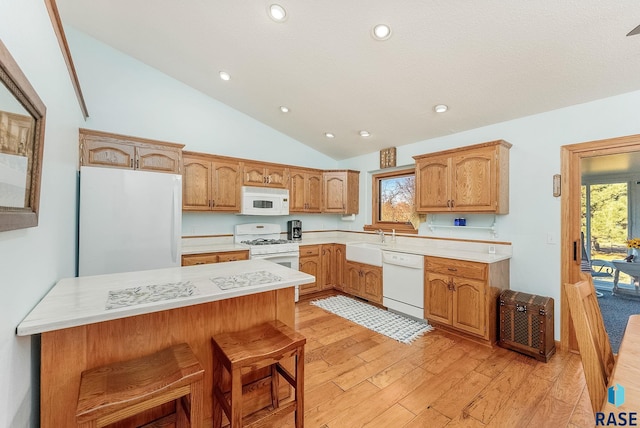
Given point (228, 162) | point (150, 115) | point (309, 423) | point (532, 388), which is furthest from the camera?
point (228, 162)

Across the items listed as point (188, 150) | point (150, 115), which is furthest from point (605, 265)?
point (150, 115)

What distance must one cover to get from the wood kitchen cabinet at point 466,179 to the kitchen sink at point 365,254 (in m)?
0.82

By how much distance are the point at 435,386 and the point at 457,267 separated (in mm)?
1278

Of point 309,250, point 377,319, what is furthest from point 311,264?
point 377,319

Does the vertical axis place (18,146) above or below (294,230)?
above

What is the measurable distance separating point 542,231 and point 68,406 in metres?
3.86

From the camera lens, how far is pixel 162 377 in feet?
3.86

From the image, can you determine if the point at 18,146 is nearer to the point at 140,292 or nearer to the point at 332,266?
the point at 140,292

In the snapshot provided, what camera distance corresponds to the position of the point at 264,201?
13.3 ft

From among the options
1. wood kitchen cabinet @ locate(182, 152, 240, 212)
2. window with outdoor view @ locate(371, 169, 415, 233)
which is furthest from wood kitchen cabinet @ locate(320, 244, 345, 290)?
wood kitchen cabinet @ locate(182, 152, 240, 212)

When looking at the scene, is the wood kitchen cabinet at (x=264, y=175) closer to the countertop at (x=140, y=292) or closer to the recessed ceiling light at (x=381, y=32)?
the countertop at (x=140, y=292)

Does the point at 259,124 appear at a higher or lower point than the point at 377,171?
higher

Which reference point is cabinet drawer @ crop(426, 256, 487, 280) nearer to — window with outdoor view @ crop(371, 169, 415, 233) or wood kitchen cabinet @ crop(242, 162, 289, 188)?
window with outdoor view @ crop(371, 169, 415, 233)

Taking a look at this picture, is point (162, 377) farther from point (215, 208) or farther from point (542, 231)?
point (542, 231)
